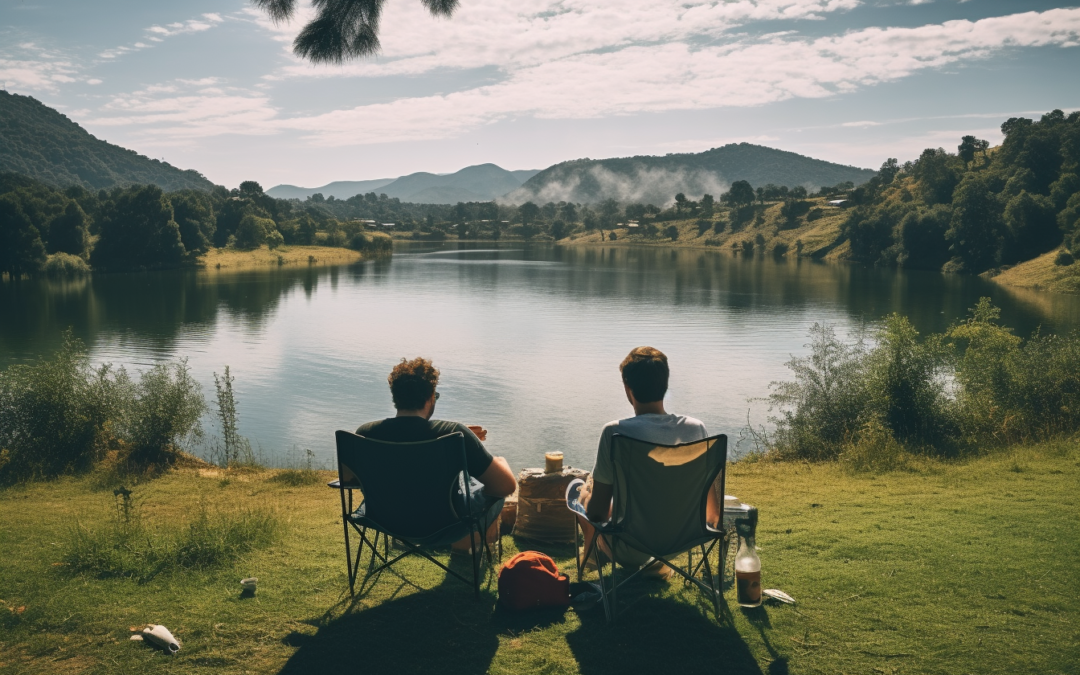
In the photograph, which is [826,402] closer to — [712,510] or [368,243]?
[712,510]

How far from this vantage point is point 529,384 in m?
19.7

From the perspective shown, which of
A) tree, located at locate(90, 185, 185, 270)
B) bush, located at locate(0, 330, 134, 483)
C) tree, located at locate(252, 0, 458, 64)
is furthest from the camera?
tree, located at locate(90, 185, 185, 270)

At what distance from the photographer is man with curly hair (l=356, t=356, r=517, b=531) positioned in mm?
3979

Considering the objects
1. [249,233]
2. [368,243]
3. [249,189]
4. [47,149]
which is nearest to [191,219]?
[249,233]

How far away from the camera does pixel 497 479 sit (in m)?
4.13

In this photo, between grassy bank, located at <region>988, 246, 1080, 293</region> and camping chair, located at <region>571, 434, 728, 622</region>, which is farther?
grassy bank, located at <region>988, 246, 1080, 293</region>

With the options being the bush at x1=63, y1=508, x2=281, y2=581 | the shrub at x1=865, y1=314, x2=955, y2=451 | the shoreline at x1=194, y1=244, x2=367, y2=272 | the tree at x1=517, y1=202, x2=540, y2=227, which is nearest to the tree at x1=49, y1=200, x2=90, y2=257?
the shoreline at x1=194, y1=244, x2=367, y2=272

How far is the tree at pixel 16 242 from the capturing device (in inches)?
2173

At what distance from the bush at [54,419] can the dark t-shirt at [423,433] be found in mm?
6800

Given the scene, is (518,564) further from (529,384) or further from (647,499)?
(529,384)

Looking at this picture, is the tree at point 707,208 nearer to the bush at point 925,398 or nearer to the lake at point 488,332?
the lake at point 488,332

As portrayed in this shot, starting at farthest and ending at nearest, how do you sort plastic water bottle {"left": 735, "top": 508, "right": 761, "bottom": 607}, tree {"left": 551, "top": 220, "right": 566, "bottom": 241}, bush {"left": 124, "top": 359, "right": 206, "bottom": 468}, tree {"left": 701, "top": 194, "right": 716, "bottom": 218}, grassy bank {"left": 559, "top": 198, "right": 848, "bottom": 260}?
tree {"left": 551, "top": 220, "right": 566, "bottom": 241}
tree {"left": 701, "top": 194, "right": 716, "bottom": 218}
grassy bank {"left": 559, "top": 198, "right": 848, "bottom": 260}
bush {"left": 124, "top": 359, "right": 206, "bottom": 468}
plastic water bottle {"left": 735, "top": 508, "right": 761, "bottom": 607}

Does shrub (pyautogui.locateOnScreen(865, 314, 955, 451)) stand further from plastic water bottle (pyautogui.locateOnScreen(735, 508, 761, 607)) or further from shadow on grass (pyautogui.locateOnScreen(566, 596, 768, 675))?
shadow on grass (pyautogui.locateOnScreen(566, 596, 768, 675))

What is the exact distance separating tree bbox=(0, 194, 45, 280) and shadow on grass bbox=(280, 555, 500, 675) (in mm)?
64630
